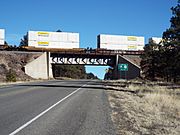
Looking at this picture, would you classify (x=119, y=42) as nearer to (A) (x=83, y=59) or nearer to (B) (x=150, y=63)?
(A) (x=83, y=59)

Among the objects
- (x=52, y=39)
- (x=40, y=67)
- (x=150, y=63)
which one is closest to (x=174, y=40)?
(x=150, y=63)

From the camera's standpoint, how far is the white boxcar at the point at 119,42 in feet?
251

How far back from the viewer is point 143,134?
28.4ft

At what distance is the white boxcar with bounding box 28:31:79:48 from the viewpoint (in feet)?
235

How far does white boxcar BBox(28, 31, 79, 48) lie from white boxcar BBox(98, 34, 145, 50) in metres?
6.58

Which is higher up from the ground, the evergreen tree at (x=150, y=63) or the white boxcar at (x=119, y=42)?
the white boxcar at (x=119, y=42)

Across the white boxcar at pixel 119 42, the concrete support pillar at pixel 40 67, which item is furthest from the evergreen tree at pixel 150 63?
the concrete support pillar at pixel 40 67

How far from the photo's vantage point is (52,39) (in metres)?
72.5

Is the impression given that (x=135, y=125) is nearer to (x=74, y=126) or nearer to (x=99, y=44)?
(x=74, y=126)

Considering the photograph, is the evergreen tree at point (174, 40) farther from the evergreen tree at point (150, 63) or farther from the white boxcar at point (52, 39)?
the white boxcar at point (52, 39)

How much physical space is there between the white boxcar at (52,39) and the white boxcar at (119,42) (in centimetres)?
658

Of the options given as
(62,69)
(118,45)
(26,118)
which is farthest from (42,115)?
(62,69)

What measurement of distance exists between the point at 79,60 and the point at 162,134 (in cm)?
7136

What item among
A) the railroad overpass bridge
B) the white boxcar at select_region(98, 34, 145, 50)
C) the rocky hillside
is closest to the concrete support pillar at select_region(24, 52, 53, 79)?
the railroad overpass bridge
